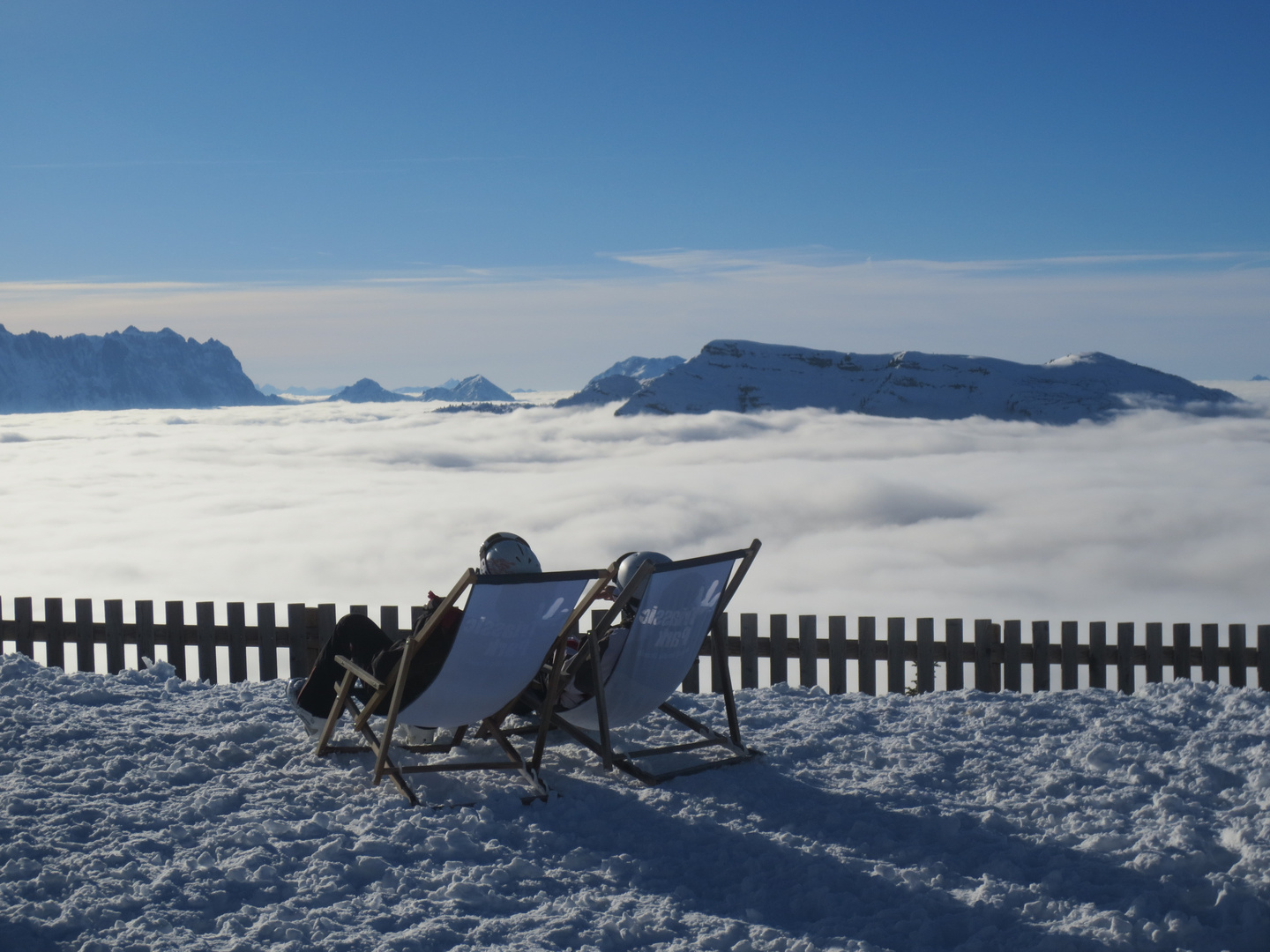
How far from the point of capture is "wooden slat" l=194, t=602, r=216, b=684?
809 centimetres

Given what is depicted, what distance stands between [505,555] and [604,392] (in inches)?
6795

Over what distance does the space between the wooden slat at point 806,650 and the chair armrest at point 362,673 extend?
380 cm

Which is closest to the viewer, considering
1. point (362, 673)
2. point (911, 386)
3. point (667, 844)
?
point (667, 844)

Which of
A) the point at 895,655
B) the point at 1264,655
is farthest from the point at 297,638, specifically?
the point at 1264,655

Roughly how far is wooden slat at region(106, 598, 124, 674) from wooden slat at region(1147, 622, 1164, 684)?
8486 mm

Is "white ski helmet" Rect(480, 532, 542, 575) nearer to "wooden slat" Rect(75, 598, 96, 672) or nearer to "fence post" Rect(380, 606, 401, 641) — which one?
"fence post" Rect(380, 606, 401, 641)

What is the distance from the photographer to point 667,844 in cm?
428

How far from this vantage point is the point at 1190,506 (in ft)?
→ 293

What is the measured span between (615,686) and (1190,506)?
98497mm

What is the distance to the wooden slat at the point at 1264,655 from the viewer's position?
301 inches

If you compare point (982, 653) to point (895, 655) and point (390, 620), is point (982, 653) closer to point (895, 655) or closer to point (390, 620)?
point (895, 655)

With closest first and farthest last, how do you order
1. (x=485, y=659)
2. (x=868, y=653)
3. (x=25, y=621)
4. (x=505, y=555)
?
(x=485, y=659), (x=505, y=555), (x=868, y=653), (x=25, y=621)

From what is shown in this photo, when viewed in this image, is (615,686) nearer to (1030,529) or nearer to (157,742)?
(157,742)

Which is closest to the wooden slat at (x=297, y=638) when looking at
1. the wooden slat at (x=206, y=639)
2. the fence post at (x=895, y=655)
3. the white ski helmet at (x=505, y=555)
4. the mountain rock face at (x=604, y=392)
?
the wooden slat at (x=206, y=639)
